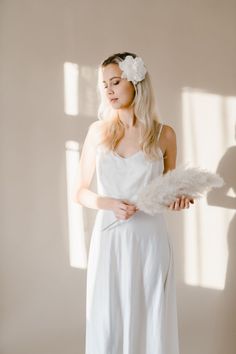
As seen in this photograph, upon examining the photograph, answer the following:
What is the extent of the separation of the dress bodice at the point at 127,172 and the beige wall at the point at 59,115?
665 mm

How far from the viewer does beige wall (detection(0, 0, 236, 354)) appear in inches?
117

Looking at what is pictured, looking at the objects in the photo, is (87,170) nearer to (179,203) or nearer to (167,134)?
(167,134)

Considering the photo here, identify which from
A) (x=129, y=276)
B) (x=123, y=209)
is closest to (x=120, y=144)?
(x=123, y=209)

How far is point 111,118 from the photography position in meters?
2.55

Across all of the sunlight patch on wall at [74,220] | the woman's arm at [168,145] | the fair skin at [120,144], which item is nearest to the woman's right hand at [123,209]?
the fair skin at [120,144]

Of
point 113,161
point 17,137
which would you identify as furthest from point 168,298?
point 17,137

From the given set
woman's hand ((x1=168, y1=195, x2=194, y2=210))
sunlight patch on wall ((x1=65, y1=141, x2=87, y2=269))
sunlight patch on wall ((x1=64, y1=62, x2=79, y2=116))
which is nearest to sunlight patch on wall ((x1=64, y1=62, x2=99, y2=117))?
sunlight patch on wall ((x1=64, y1=62, x2=79, y2=116))

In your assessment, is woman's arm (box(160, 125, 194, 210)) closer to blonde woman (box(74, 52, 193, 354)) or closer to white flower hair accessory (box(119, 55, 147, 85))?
blonde woman (box(74, 52, 193, 354))

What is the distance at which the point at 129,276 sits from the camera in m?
2.35

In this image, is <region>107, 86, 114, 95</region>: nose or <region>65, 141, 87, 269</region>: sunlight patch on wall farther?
<region>65, 141, 87, 269</region>: sunlight patch on wall

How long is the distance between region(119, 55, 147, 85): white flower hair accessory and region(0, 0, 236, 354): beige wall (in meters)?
0.64

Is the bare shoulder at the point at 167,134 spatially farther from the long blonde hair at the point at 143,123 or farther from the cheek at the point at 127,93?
the cheek at the point at 127,93

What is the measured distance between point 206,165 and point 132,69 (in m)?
0.99

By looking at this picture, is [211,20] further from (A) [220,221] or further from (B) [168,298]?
(B) [168,298]
